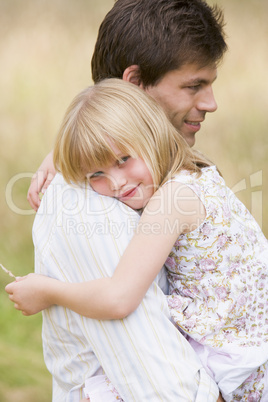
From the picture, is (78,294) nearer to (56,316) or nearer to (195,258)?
(56,316)

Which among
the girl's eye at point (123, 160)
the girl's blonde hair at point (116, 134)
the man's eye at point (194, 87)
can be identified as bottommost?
the girl's eye at point (123, 160)

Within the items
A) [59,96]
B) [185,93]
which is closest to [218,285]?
[185,93]

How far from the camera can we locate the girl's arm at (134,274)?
4.44 ft

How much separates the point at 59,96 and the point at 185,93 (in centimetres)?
151

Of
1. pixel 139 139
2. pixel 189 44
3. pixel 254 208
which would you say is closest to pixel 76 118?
pixel 139 139

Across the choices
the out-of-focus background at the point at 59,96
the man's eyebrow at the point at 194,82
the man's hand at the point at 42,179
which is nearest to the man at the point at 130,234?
the man's eyebrow at the point at 194,82

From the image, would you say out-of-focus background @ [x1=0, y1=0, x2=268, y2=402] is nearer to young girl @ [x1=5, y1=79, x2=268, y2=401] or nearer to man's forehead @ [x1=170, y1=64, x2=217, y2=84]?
man's forehead @ [x1=170, y1=64, x2=217, y2=84]

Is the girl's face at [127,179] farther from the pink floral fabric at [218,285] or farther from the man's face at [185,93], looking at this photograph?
the man's face at [185,93]

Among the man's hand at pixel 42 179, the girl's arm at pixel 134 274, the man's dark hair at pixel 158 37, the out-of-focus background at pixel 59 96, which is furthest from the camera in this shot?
the out-of-focus background at pixel 59 96

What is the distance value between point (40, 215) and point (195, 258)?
35cm

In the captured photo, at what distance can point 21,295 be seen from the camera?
148 cm

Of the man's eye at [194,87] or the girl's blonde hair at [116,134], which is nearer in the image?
the girl's blonde hair at [116,134]

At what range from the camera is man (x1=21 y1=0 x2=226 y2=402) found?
138 centimetres

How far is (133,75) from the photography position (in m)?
1.73
